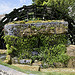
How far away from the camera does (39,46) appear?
4.52m

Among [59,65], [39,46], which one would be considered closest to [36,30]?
[39,46]

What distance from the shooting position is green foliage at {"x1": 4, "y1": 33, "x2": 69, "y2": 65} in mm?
4367

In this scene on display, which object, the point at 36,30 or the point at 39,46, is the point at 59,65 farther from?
the point at 36,30

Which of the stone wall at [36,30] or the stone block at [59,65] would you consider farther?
the stone wall at [36,30]

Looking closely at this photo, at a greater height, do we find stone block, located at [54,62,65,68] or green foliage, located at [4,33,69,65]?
green foliage, located at [4,33,69,65]

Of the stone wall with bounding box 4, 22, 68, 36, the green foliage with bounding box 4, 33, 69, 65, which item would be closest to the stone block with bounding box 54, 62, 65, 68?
the green foliage with bounding box 4, 33, 69, 65

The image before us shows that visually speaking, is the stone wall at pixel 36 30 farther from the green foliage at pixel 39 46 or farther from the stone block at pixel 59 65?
the stone block at pixel 59 65

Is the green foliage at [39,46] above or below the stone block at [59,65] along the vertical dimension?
above

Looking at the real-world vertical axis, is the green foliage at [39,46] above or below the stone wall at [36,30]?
below

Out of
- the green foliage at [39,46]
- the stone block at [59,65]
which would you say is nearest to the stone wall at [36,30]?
the green foliage at [39,46]

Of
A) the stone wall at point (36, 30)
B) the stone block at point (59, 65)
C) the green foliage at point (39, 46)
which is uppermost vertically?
the stone wall at point (36, 30)

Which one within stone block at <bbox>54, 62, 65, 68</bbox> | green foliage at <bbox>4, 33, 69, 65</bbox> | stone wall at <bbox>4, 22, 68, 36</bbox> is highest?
stone wall at <bbox>4, 22, 68, 36</bbox>

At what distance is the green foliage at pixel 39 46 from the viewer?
437 cm

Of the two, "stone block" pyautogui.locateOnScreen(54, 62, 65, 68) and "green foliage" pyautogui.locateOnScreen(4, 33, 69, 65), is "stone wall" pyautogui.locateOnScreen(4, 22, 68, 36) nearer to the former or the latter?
"green foliage" pyautogui.locateOnScreen(4, 33, 69, 65)
